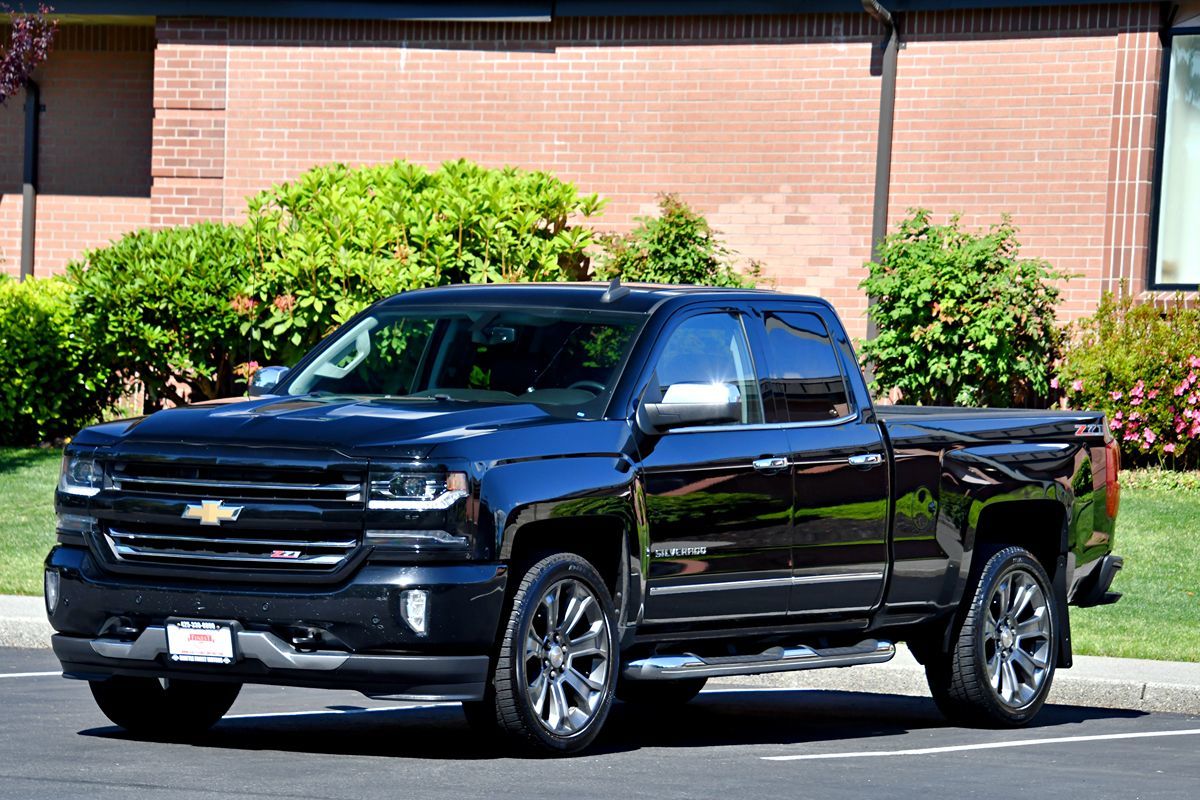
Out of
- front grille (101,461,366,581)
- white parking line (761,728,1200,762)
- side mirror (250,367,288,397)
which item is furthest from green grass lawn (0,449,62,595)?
white parking line (761,728,1200,762)

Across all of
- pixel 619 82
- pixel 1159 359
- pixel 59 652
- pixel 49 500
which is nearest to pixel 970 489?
pixel 59 652

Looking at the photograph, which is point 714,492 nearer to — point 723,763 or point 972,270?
point 723,763

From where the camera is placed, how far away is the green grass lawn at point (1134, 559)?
525 inches

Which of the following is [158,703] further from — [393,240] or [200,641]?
[393,240]

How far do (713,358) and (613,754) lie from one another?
1.85m

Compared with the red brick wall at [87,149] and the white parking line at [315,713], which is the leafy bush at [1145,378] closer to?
the white parking line at [315,713]

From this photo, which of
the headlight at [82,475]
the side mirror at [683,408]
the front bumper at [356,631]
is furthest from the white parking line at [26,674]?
the side mirror at [683,408]

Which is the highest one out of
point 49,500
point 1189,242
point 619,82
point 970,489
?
point 619,82

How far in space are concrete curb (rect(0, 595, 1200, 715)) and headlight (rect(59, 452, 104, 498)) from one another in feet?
13.8

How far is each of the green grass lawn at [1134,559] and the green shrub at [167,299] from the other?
132cm

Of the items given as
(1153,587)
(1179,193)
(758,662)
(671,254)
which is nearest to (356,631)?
(758,662)

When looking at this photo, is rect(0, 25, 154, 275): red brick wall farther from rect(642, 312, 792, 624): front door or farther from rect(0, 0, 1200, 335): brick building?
rect(642, 312, 792, 624): front door

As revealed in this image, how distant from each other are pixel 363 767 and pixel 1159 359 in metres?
12.0

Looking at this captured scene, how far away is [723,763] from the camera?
888 centimetres
